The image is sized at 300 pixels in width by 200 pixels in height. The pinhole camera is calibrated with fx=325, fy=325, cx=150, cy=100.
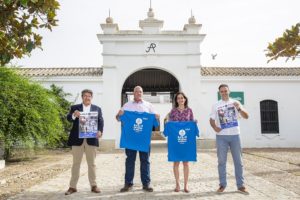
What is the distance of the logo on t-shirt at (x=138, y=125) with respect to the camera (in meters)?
5.83

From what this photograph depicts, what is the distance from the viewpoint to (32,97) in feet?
34.3

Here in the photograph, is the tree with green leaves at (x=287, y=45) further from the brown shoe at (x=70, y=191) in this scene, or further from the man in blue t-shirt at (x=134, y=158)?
the brown shoe at (x=70, y=191)

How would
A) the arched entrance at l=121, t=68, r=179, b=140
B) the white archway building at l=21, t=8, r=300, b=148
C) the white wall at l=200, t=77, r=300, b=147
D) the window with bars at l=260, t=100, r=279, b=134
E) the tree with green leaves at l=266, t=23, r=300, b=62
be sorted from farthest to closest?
1. the arched entrance at l=121, t=68, r=179, b=140
2. the window with bars at l=260, t=100, r=279, b=134
3. the white wall at l=200, t=77, r=300, b=147
4. the white archway building at l=21, t=8, r=300, b=148
5. the tree with green leaves at l=266, t=23, r=300, b=62

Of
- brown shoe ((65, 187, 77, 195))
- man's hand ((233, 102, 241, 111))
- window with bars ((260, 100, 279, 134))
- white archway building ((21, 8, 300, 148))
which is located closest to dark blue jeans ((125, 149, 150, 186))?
brown shoe ((65, 187, 77, 195))

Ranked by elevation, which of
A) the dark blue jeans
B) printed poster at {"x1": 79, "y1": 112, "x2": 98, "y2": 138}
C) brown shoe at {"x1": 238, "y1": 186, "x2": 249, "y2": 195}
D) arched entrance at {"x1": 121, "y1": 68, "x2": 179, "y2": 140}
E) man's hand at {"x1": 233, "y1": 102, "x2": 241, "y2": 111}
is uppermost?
arched entrance at {"x1": 121, "y1": 68, "x2": 179, "y2": 140}

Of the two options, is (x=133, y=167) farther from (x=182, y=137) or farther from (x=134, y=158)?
(x=182, y=137)

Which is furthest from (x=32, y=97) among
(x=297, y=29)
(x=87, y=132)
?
(x=297, y=29)

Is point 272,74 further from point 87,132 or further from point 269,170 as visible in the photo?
point 87,132

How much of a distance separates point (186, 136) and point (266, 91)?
12235 millimetres

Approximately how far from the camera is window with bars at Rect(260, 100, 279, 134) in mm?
16509

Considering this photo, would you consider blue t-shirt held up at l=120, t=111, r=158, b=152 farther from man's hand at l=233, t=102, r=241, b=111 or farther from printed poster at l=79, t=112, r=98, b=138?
man's hand at l=233, t=102, r=241, b=111

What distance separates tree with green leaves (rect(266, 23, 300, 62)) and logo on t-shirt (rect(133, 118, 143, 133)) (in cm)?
555

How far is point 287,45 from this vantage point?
938cm

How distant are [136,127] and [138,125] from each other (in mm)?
51
